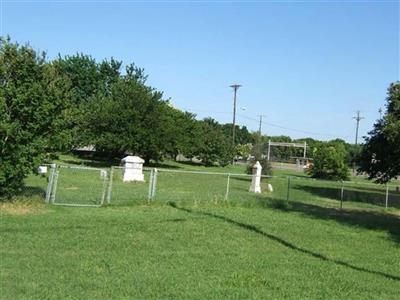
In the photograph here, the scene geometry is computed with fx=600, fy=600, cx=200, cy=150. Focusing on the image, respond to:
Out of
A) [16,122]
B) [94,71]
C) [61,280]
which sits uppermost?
[94,71]

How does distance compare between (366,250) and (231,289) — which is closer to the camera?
(231,289)

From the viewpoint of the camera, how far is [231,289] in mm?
7656

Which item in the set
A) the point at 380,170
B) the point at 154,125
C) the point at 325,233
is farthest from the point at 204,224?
the point at 154,125

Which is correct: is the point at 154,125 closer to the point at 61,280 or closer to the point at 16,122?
the point at 16,122

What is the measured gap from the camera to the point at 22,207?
1448cm

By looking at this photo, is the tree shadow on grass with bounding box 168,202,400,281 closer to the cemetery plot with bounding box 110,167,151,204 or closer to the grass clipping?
the cemetery plot with bounding box 110,167,151,204

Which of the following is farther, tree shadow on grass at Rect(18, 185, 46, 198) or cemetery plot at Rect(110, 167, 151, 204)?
cemetery plot at Rect(110, 167, 151, 204)

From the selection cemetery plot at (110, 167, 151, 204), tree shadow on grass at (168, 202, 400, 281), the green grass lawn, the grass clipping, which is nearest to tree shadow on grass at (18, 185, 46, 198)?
the grass clipping

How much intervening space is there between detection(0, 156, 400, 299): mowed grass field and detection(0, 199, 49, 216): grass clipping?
3cm

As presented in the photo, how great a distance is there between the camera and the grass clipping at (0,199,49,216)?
45.3ft

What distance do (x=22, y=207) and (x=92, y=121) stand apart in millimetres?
34845

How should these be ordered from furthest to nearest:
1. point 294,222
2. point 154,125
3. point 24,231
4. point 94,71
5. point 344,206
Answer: point 94,71, point 154,125, point 344,206, point 294,222, point 24,231

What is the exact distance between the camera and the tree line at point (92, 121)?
588 inches

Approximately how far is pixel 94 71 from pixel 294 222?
203ft
